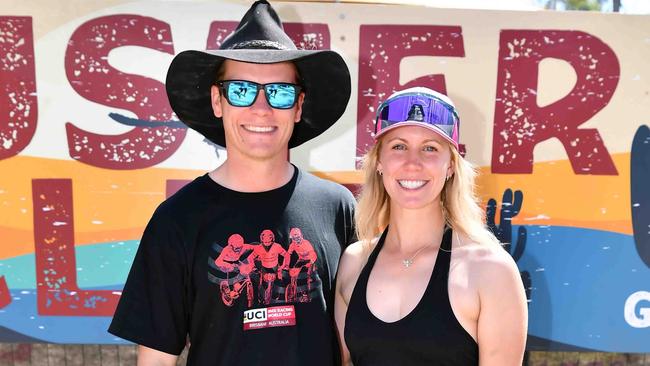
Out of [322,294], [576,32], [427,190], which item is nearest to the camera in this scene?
[427,190]

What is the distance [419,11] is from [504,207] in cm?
122

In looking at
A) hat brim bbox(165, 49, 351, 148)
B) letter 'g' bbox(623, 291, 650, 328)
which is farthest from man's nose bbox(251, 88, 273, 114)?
letter 'g' bbox(623, 291, 650, 328)

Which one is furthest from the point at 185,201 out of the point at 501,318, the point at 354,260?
the point at 501,318

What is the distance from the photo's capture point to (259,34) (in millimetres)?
Answer: 2010

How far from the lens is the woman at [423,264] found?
63.6 inches

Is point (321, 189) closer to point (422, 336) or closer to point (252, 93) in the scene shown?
point (252, 93)

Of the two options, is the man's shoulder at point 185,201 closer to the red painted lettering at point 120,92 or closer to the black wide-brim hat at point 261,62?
the black wide-brim hat at point 261,62

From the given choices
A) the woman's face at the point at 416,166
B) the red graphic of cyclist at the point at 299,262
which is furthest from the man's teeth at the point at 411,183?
the red graphic of cyclist at the point at 299,262

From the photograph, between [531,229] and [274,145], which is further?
[531,229]

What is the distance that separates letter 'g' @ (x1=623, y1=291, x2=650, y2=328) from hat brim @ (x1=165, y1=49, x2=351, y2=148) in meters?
2.27

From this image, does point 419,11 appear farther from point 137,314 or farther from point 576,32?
point 137,314

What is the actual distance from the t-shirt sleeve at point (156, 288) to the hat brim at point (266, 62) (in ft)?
1.76

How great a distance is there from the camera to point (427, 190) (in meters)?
1.78

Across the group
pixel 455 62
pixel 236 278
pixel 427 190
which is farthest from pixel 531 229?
pixel 236 278
